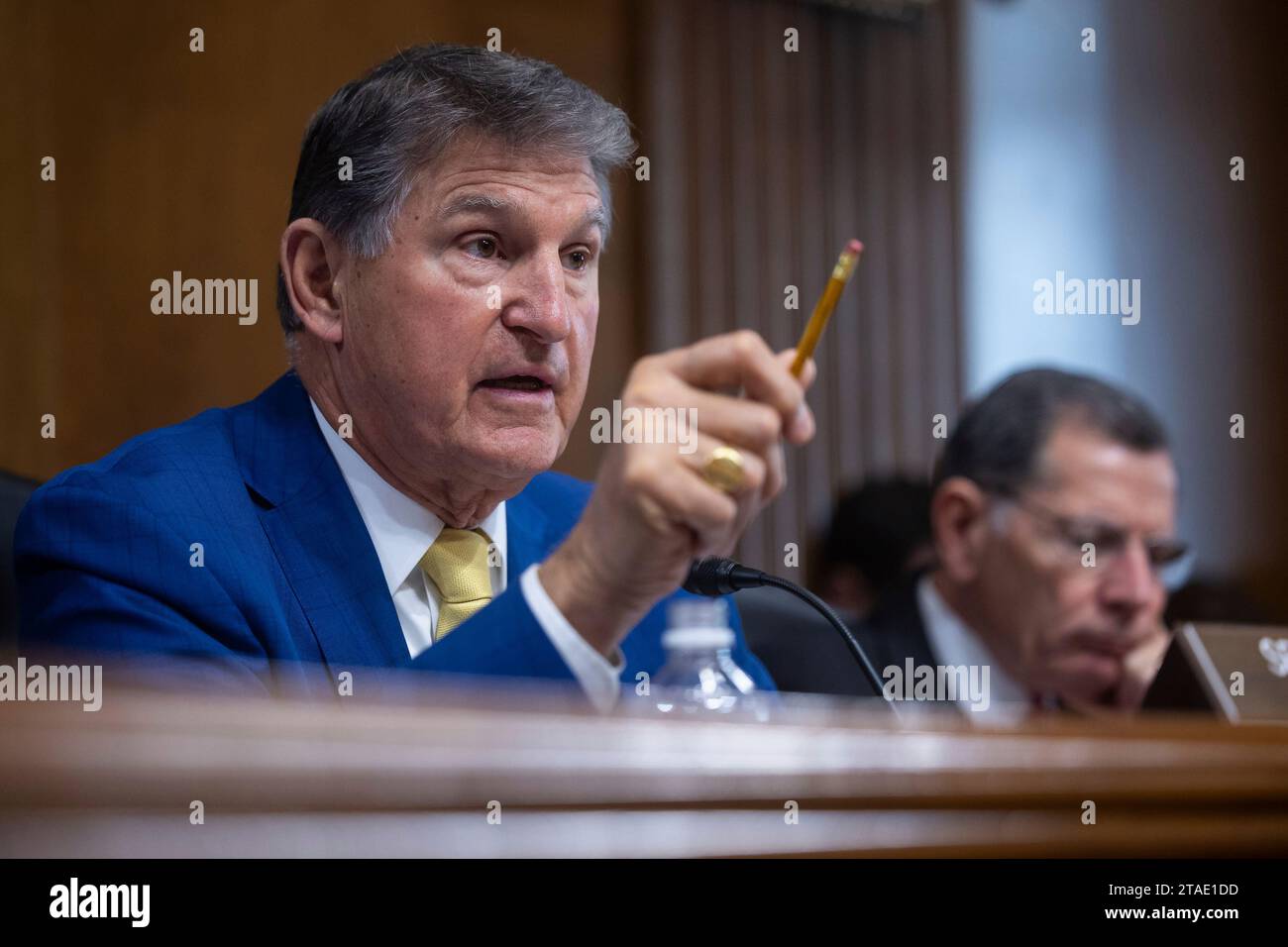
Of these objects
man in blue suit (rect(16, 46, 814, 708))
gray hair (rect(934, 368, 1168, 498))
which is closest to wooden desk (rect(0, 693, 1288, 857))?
man in blue suit (rect(16, 46, 814, 708))

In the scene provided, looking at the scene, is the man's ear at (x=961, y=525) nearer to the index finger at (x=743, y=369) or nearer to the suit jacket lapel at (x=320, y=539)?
the suit jacket lapel at (x=320, y=539)

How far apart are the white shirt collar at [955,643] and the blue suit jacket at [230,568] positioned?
116cm

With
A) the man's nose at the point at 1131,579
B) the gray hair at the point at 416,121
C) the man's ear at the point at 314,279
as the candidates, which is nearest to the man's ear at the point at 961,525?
the man's nose at the point at 1131,579

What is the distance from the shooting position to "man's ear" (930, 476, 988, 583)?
2.20m

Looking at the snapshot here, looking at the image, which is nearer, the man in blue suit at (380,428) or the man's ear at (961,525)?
the man in blue suit at (380,428)

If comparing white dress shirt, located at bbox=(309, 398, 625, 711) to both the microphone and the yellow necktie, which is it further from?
the microphone

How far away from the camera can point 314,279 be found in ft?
4.47

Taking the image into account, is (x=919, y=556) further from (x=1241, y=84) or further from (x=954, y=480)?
(x=1241, y=84)

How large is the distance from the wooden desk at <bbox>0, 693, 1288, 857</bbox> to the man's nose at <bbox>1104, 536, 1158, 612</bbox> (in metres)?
1.43

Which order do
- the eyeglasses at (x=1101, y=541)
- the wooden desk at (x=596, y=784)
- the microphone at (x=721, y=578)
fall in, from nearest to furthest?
1. the wooden desk at (x=596, y=784)
2. the microphone at (x=721, y=578)
3. the eyeglasses at (x=1101, y=541)

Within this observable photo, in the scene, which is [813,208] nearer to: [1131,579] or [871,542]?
[871,542]

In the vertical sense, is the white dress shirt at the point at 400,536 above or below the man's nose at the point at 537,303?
below

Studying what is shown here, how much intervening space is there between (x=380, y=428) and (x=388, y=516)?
3.2 inches

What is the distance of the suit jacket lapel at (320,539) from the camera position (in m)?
1.19
